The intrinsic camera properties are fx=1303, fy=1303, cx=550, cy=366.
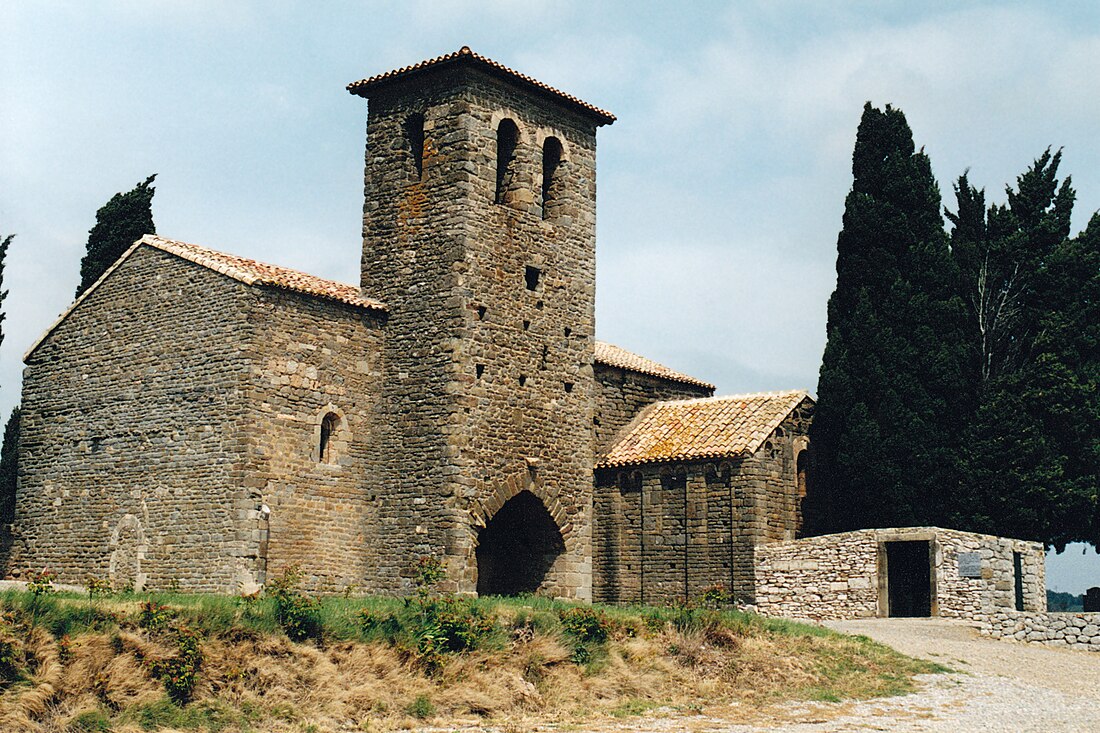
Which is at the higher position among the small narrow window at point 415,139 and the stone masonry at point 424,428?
the small narrow window at point 415,139

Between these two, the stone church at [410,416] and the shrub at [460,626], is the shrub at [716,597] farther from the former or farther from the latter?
the shrub at [460,626]

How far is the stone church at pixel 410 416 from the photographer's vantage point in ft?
79.7

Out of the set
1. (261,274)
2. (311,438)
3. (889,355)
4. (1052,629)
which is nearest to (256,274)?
(261,274)

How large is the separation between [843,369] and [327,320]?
11861 mm

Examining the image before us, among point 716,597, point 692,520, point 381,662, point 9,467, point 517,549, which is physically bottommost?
point 381,662

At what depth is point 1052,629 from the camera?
81.3ft

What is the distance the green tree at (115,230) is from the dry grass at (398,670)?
50.6ft

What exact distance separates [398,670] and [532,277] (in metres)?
12.5

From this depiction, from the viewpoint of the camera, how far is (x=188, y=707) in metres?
15.1

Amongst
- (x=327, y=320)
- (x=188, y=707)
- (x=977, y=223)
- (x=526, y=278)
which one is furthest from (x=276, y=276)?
(x=977, y=223)

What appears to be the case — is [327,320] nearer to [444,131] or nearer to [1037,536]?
[444,131]

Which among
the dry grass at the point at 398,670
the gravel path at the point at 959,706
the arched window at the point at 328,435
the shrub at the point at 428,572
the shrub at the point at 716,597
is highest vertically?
the arched window at the point at 328,435

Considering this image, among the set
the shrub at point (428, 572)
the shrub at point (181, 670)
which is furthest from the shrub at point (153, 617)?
the shrub at point (428, 572)

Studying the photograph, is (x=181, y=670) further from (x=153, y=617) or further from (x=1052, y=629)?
(x=1052, y=629)
